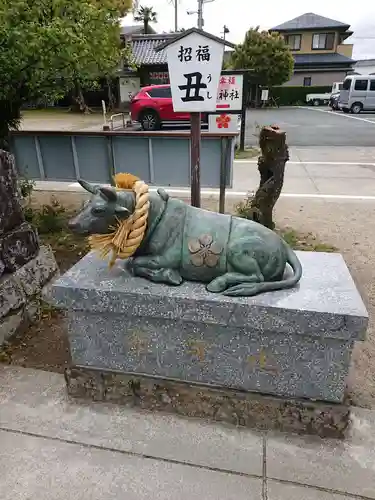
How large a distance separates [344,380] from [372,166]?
9071 mm

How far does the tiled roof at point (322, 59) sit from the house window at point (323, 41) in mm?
887

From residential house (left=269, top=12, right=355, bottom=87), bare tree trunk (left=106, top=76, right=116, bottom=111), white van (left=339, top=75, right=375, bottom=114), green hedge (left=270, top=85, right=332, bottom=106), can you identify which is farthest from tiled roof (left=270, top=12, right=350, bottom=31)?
bare tree trunk (left=106, top=76, right=116, bottom=111)

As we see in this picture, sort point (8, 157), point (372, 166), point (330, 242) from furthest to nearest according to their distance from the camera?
1. point (372, 166)
2. point (330, 242)
3. point (8, 157)

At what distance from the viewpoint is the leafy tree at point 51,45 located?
3.87 metres

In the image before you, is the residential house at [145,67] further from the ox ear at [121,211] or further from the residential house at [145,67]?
the ox ear at [121,211]

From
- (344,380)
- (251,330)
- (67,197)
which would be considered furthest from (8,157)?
(67,197)

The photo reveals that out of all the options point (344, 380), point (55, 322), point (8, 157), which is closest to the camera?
point (344, 380)

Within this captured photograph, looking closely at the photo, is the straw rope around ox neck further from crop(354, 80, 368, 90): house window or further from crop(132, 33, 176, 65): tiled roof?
crop(354, 80, 368, 90): house window

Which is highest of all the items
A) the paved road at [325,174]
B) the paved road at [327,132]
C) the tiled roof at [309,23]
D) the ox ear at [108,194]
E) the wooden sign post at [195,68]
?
the tiled roof at [309,23]

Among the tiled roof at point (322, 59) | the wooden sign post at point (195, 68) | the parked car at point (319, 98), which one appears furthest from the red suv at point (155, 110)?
the tiled roof at point (322, 59)

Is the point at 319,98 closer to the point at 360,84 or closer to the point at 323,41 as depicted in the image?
the point at 323,41

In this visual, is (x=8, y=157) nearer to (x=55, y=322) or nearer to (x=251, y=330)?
(x=55, y=322)

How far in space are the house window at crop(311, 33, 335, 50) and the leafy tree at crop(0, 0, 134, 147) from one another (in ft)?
133

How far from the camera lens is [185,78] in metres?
4.19
